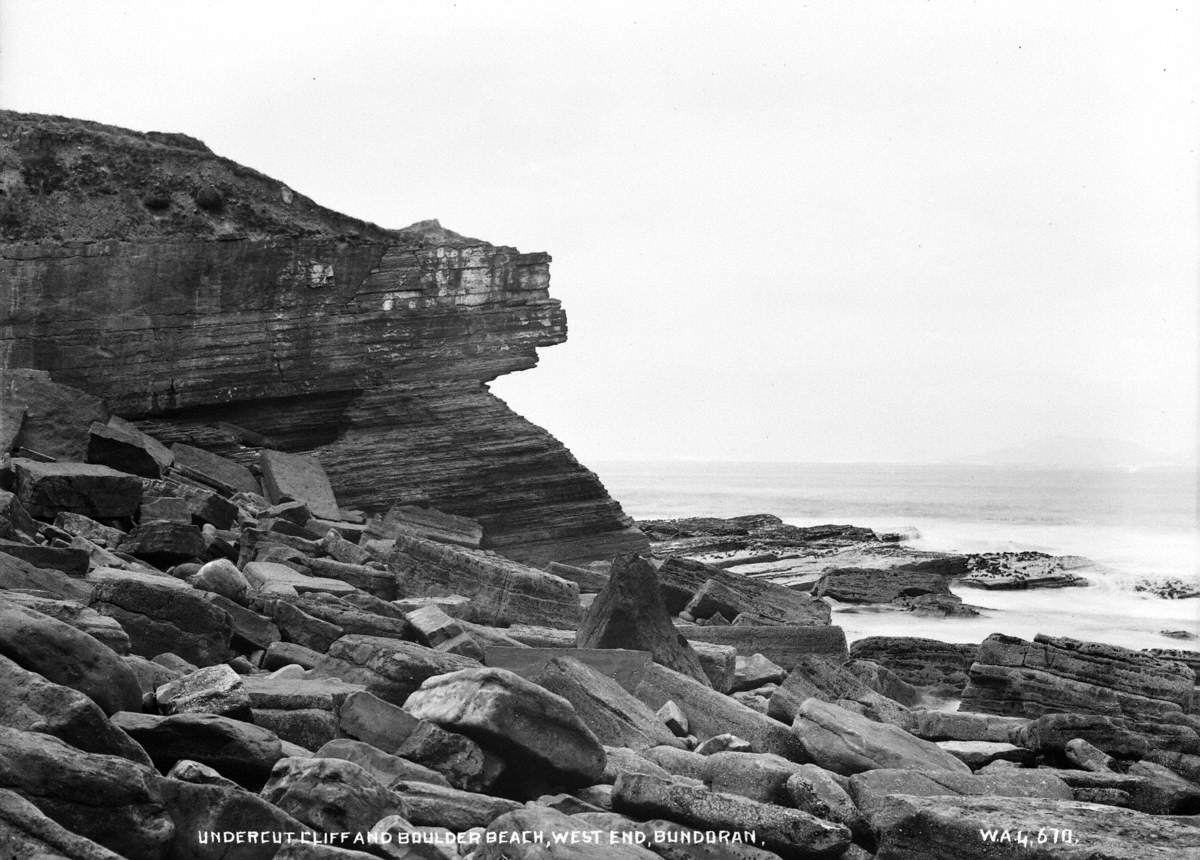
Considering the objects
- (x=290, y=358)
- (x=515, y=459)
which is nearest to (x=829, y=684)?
(x=515, y=459)

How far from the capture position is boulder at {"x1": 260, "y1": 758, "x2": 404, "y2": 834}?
426 cm

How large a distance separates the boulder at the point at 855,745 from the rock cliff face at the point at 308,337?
10791 millimetres

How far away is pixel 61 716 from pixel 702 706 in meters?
4.40

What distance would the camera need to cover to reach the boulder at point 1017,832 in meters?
4.78

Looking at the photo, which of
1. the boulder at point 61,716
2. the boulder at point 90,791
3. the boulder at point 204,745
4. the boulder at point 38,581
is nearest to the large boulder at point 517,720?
the boulder at point 204,745

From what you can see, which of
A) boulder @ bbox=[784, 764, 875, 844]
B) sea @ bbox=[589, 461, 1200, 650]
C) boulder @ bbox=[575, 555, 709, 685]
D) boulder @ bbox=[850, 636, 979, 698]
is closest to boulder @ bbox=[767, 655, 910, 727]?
boulder @ bbox=[575, 555, 709, 685]

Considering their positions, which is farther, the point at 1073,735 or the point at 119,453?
the point at 119,453

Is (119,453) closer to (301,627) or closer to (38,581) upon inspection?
(38,581)

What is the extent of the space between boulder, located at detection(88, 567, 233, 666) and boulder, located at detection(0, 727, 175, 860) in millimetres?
2636

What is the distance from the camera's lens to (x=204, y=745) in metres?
4.65

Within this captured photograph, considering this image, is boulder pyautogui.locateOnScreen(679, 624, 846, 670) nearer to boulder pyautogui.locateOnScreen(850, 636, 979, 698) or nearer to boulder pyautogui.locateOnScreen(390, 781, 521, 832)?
boulder pyautogui.locateOnScreen(850, 636, 979, 698)

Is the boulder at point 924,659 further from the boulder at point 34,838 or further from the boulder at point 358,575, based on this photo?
the boulder at point 34,838

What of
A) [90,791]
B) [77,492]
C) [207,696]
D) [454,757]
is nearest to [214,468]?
[77,492]

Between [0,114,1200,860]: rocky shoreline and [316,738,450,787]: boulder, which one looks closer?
[0,114,1200,860]: rocky shoreline
